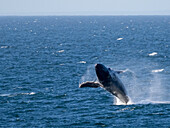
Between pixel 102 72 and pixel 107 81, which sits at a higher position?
pixel 102 72

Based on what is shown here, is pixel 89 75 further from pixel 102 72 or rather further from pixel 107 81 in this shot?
pixel 102 72

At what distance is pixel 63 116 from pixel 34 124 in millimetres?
4758

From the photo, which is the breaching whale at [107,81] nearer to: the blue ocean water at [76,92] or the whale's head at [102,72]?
the whale's head at [102,72]

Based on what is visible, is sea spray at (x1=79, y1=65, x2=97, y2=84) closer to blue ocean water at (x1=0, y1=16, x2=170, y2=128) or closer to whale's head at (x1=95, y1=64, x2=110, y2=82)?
blue ocean water at (x1=0, y1=16, x2=170, y2=128)

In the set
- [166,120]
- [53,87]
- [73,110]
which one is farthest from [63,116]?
[53,87]

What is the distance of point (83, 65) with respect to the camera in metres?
99.8

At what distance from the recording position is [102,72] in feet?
141

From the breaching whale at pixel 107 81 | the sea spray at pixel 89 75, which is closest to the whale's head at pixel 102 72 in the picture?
the breaching whale at pixel 107 81

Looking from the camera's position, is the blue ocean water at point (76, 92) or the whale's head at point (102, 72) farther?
the blue ocean water at point (76, 92)

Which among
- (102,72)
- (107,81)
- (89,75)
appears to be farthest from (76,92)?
(102,72)

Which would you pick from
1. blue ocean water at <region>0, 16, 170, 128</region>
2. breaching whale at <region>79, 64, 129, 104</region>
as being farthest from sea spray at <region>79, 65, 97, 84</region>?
breaching whale at <region>79, 64, 129, 104</region>

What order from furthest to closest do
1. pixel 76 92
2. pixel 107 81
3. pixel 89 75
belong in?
pixel 89 75 < pixel 76 92 < pixel 107 81

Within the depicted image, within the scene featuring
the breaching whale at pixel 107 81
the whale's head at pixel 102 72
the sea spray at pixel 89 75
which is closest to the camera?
the whale's head at pixel 102 72

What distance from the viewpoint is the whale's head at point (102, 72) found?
140ft
